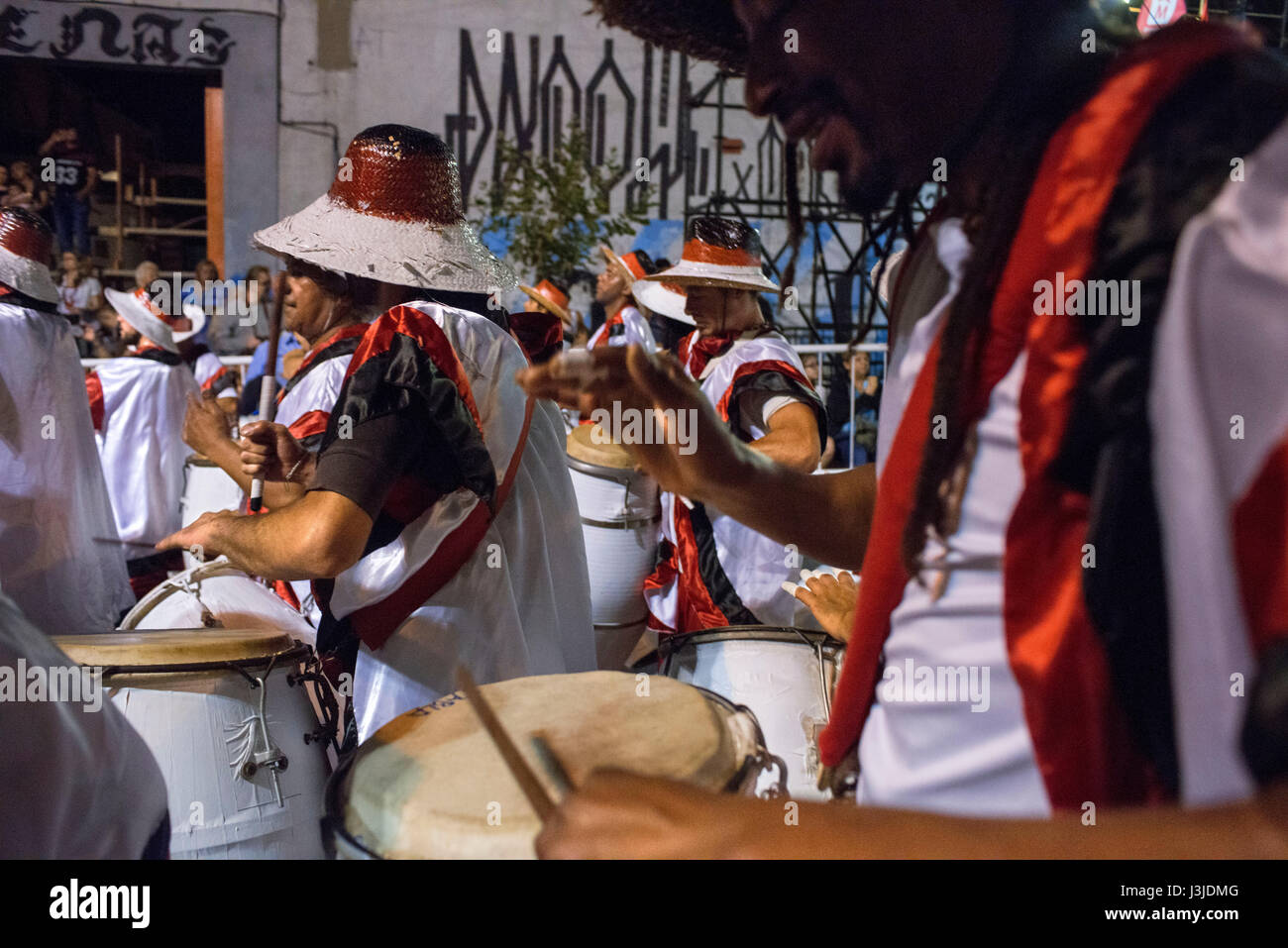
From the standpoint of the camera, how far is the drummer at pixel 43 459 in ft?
13.5

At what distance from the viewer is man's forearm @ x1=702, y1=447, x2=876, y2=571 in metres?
1.39

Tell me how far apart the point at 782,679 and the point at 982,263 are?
6.39 feet

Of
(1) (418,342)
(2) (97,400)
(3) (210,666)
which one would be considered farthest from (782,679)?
(2) (97,400)

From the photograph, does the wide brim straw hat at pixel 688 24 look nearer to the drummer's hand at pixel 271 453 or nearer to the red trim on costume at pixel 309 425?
the drummer's hand at pixel 271 453

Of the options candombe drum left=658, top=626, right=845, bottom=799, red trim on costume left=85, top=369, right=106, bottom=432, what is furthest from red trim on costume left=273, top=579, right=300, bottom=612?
red trim on costume left=85, top=369, right=106, bottom=432

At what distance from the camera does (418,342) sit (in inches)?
87.8

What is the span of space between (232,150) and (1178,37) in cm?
1388

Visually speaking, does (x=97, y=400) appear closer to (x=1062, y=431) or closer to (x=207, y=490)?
(x=207, y=490)

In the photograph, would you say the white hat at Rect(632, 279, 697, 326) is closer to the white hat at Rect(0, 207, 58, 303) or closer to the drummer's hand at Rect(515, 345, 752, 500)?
the white hat at Rect(0, 207, 58, 303)

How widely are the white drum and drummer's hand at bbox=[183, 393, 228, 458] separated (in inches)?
14.4

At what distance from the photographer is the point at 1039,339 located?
0.81 metres

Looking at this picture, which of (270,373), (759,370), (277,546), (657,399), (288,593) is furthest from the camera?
(759,370)
